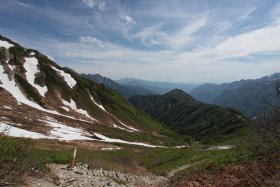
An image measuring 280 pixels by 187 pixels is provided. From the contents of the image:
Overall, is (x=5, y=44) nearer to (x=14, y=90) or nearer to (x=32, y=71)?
(x=32, y=71)

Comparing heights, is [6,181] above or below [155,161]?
above

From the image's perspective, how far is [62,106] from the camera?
112 meters

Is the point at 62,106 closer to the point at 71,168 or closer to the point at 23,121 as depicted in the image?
the point at 23,121

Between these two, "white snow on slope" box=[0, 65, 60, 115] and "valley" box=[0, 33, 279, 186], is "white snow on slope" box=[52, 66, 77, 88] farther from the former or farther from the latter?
"white snow on slope" box=[0, 65, 60, 115]

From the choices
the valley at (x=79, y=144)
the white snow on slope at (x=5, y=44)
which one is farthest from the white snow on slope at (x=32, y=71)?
the white snow on slope at (x=5, y=44)

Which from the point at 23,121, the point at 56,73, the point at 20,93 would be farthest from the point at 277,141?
the point at 56,73

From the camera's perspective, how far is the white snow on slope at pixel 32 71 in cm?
11578

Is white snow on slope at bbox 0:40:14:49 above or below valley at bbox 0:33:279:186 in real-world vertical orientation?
above

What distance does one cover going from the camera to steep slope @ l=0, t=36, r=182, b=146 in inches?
3019

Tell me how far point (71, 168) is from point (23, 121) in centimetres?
5606

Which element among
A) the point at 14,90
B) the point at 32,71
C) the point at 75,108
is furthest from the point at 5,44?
the point at 75,108

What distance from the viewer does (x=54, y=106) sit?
108625 millimetres

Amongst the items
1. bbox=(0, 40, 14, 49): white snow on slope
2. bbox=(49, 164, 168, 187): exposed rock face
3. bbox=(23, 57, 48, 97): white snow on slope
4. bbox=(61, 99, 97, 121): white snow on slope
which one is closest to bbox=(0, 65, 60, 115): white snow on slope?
bbox=(23, 57, 48, 97): white snow on slope

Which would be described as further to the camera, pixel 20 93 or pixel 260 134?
pixel 20 93
